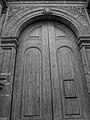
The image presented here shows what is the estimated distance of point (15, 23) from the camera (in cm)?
379

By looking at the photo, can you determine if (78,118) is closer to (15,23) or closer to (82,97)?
(82,97)

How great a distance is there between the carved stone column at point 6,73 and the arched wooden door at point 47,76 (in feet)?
0.68

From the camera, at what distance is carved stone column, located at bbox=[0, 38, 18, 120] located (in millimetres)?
2763

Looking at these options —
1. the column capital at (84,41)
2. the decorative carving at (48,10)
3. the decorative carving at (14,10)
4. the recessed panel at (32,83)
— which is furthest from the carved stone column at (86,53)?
the decorative carving at (14,10)

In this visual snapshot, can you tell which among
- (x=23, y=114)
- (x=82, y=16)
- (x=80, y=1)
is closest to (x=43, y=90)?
(x=23, y=114)

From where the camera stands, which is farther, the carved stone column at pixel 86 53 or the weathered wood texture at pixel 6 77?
the carved stone column at pixel 86 53

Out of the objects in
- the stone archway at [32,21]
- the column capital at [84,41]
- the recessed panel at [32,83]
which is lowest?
the recessed panel at [32,83]

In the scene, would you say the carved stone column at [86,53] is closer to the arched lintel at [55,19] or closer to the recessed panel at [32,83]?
the arched lintel at [55,19]

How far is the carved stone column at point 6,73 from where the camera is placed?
2.76m

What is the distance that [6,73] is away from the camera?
122 inches

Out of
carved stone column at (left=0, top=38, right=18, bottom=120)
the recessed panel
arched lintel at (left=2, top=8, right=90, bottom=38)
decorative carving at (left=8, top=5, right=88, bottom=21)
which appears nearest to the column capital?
arched lintel at (left=2, top=8, right=90, bottom=38)

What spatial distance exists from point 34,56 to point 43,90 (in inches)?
40.1

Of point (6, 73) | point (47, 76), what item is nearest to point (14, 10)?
point (6, 73)

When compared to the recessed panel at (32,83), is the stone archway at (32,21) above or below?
above
